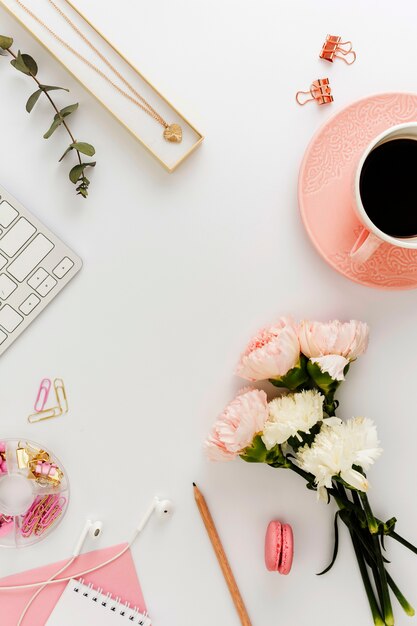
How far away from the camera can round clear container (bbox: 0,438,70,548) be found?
827 mm

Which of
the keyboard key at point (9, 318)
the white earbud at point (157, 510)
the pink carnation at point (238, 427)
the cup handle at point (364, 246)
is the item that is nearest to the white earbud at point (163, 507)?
the white earbud at point (157, 510)

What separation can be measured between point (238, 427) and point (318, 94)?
49cm

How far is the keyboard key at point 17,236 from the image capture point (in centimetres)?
79

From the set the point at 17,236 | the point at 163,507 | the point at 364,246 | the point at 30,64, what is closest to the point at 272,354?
the point at 364,246

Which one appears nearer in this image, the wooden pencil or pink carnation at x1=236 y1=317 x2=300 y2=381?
pink carnation at x1=236 y1=317 x2=300 y2=381

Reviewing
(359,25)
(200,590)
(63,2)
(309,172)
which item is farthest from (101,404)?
(359,25)

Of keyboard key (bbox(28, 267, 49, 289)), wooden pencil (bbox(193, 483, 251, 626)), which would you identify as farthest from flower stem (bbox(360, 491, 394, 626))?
keyboard key (bbox(28, 267, 49, 289))

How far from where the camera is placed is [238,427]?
72 cm

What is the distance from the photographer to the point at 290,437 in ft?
2.43

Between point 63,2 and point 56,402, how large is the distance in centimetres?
57

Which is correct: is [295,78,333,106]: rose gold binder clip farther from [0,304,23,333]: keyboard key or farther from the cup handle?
[0,304,23,333]: keyboard key

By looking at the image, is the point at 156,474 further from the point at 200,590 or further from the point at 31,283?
the point at 31,283

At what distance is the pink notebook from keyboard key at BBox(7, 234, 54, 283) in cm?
45

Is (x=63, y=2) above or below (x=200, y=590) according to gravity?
above
